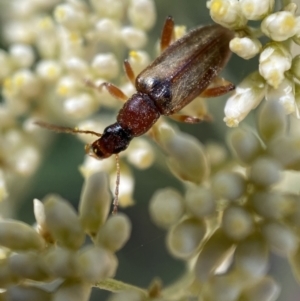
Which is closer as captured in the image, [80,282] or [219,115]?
[80,282]

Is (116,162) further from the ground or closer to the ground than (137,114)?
closer to the ground

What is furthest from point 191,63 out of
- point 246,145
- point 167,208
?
point 167,208

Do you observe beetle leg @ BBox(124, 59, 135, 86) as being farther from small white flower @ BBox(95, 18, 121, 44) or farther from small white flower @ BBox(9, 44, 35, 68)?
small white flower @ BBox(9, 44, 35, 68)

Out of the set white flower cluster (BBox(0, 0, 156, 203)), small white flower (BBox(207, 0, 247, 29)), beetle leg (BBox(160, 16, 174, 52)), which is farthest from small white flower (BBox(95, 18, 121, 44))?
small white flower (BBox(207, 0, 247, 29))

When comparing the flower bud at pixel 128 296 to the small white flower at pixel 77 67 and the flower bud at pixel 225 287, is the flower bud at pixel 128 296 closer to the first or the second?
the flower bud at pixel 225 287

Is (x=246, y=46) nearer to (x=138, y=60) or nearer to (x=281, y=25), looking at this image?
(x=281, y=25)

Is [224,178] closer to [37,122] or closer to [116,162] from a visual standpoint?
[116,162]

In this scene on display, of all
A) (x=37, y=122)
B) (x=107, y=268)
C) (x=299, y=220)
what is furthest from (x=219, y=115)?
(x=107, y=268)
